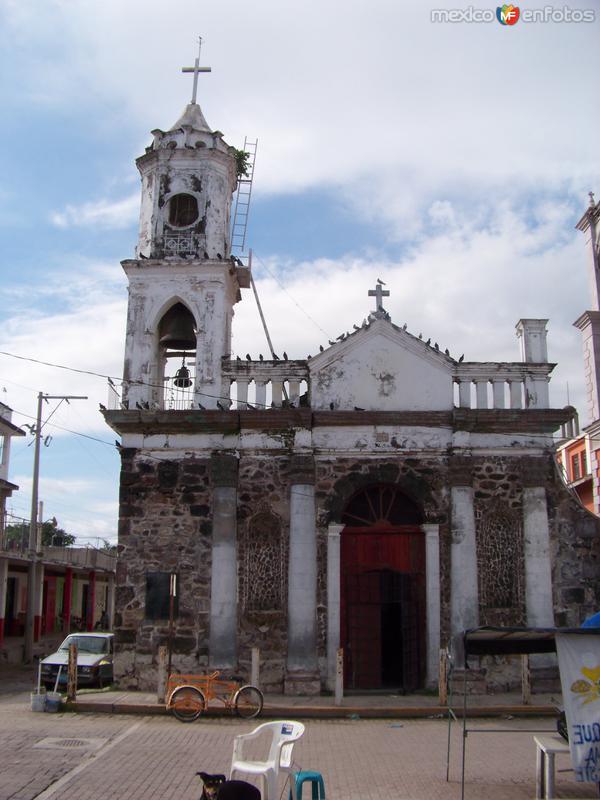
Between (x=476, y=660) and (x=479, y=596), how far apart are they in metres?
1.31

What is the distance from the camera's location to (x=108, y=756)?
38.2ft

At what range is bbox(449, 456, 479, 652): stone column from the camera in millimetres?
17641

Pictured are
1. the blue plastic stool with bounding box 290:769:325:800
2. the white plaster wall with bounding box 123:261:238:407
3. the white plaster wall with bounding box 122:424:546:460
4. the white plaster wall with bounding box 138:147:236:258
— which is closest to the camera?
the blue plastic stool with bounding box 290:769:325:800

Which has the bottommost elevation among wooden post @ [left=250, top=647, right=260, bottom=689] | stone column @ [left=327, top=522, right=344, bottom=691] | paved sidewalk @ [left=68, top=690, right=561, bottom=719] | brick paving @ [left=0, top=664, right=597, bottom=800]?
brick paving @ [left=0, top=664, right=597, bottom=800]

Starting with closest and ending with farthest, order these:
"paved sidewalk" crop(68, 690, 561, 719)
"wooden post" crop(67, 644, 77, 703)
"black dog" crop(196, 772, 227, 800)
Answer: "black dog" crop(196, 772, 227, 800) → "paved sidewalk" crop(68, 690, 561, 719) → "wooden post" crop(67, 644, 77, 703)

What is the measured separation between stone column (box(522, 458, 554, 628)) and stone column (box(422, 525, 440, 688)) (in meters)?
1.89

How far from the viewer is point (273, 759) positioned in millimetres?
8750

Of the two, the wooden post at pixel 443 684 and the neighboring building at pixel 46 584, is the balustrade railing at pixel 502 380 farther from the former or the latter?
the neighboring building at pixel 46 584

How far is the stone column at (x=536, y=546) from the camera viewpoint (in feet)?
58.2

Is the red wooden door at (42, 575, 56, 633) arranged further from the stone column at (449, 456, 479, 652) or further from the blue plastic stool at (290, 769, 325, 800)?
the blue plastic stool at (290, 769, 325, 800)

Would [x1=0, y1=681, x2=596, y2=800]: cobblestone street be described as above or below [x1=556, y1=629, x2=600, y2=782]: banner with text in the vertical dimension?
below

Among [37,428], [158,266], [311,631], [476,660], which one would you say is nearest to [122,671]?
[311,631]

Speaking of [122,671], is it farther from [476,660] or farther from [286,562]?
[476,660]

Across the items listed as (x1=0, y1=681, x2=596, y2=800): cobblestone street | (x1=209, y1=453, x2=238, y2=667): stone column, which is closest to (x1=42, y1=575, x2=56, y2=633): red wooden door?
(x1=209, y1=453, x2=238, y2=667): stone column
